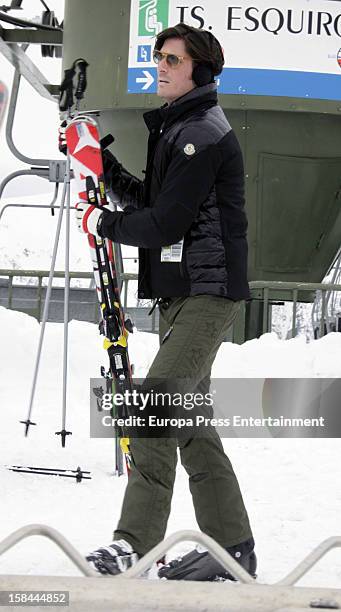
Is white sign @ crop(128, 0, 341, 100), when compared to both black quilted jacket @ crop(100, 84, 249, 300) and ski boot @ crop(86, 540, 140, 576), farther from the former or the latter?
ski boot @ crop(86, 540, 140, 576)

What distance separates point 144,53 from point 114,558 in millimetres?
6482

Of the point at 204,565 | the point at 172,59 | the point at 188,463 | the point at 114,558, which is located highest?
the point at 172,59

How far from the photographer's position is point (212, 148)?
332 centimetres

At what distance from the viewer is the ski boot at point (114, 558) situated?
304cm

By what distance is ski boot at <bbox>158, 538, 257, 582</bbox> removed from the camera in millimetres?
3365

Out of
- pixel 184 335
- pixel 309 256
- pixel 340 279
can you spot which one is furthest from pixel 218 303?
pixel 340 279

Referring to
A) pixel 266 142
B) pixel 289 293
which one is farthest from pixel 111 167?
pixel 289 293

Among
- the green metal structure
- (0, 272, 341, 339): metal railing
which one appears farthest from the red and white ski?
the green metal structure

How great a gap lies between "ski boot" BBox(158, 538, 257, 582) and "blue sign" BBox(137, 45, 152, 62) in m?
6.17

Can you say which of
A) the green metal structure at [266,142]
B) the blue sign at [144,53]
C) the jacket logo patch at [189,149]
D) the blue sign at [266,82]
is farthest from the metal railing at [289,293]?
the jacket logo patch at [189,149]

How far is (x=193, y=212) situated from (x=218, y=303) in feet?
1.07

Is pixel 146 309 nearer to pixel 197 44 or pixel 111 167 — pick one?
pixel 111 167

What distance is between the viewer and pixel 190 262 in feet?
11.1

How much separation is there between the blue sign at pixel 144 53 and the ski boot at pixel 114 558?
638cm
